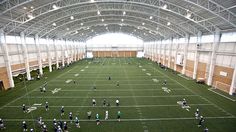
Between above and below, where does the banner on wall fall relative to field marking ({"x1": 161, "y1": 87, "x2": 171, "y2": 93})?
above

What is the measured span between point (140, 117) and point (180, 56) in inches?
1269

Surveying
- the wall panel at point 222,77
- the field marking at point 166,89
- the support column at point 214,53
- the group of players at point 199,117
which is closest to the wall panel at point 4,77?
the field marking at point 166,89

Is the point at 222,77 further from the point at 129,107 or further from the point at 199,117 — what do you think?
the point at 129,107

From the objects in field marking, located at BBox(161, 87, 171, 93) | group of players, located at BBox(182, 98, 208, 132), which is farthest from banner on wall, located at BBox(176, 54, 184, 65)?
group of players, located at BBox(182, 98, 208, 132)

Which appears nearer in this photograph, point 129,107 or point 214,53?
point 129,107

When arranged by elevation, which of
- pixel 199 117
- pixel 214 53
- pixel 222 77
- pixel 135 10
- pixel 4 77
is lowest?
pixel 199 117

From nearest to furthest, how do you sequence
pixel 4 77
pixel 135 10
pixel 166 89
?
pixel 166 89
pixel 4 77
pixel 135 10

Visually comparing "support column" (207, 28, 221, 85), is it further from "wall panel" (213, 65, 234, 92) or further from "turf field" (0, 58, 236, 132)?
"turf field" (0, 58, 236, 132)

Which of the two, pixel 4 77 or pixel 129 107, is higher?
pixel 4 77

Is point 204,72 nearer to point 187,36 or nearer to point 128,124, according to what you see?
point 187,36

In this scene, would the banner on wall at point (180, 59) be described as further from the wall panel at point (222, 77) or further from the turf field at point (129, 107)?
the wall panel at point (222, 77)

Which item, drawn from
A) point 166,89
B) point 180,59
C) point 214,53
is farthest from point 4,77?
point 180,59

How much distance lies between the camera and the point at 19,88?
32438mm

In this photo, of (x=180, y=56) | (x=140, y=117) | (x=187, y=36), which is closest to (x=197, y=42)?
(x=187, y=36)
